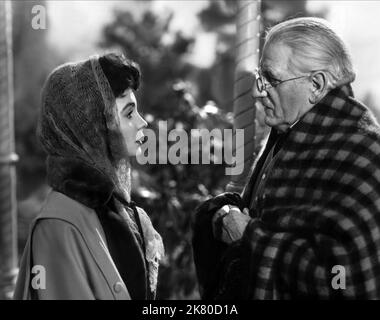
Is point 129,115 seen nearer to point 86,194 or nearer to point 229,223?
point 86,194

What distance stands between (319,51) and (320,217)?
0.61m

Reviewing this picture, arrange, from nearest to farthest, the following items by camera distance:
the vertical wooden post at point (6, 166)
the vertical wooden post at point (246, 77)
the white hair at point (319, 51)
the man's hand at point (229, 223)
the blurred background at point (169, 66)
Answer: the white hair at point (319, 51)
the man's hand at point (229, 223)
the vertical wooden post at point (246, 77)
the vertical wooden post at point (6, 166)
the blurred background at point (169, 66)

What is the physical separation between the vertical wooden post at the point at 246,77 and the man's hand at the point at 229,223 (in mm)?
465

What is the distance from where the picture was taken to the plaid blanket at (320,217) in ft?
8.13

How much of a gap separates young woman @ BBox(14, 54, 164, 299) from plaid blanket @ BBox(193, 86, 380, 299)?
45cm

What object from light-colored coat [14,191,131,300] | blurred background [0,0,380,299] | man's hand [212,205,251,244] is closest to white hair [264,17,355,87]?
blurred background [0,0,380,299]

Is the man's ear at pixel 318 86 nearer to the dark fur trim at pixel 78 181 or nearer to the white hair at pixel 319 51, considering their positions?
the white hair at pixel 319 51

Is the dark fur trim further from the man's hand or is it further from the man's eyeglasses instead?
the man's eyeglasses

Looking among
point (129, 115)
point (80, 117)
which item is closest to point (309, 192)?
point (129, 115)

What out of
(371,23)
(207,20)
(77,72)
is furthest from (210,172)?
(207,20)

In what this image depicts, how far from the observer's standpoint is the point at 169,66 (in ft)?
50.5

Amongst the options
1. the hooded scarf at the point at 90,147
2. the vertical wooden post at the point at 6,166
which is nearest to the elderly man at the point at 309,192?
the hooded scarf at the point at 90,147

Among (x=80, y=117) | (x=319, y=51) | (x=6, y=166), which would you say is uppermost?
(x=319, y=51)
